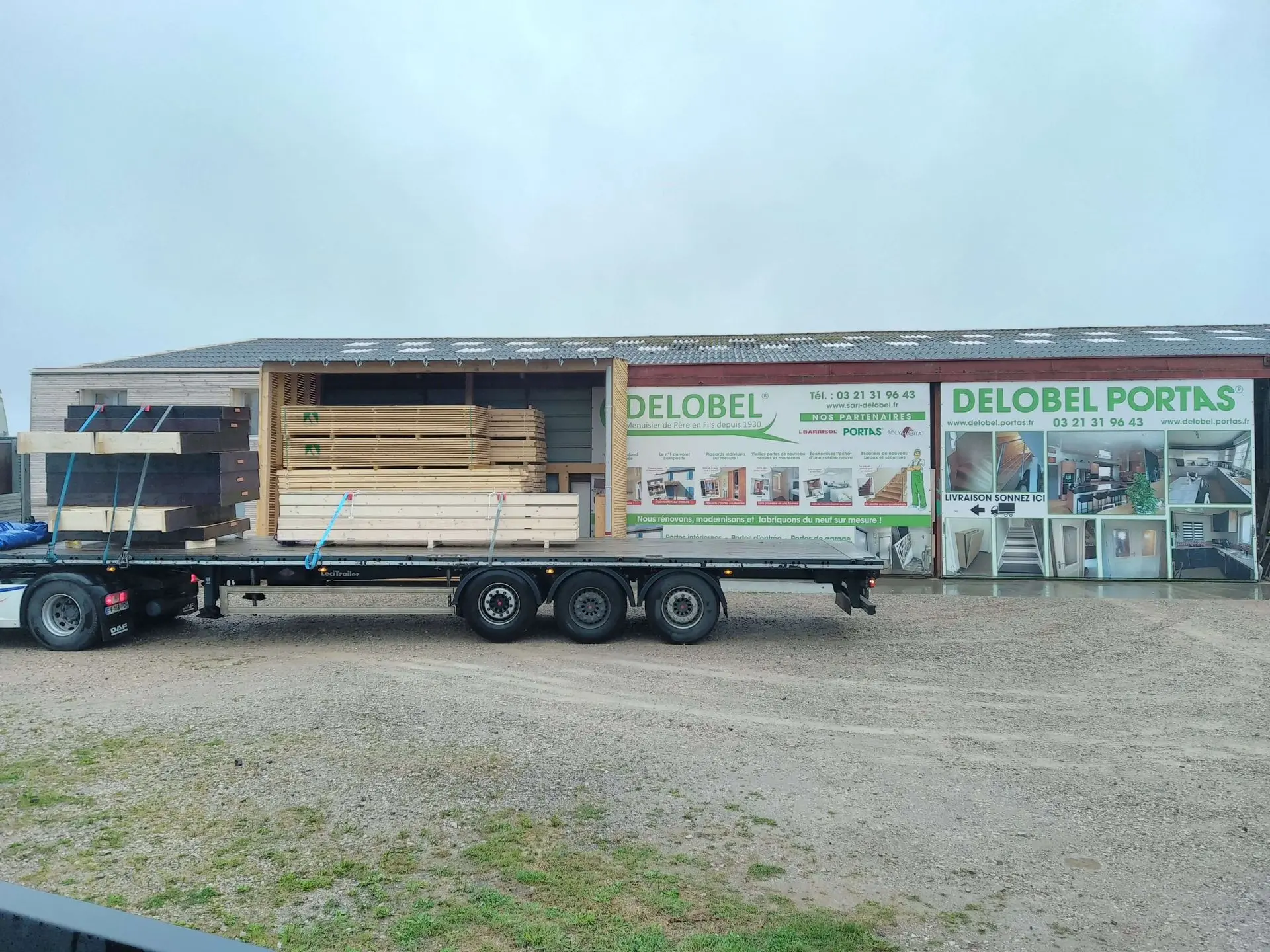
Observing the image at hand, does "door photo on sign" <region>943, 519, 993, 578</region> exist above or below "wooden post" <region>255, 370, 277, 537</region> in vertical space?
below

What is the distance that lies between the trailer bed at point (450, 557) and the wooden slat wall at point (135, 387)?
31.9 ft

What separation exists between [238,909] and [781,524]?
1412 centimetres

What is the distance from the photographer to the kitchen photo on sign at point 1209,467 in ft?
55.7

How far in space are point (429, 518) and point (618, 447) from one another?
5.71 m

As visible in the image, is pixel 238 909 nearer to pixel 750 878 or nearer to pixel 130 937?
pixel 750 878

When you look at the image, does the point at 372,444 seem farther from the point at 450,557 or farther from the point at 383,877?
the point at 383,877

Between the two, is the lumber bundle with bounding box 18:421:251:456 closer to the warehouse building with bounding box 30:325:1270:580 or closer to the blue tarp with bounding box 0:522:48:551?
the blue tarp with bounding box 0:522:48:551

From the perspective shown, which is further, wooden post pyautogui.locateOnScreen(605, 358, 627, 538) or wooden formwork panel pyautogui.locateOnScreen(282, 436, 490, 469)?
wooden post pyautogui.locateOnScreen(605, 358, 627, 538)

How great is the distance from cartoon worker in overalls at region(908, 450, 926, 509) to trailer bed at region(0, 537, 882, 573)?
596cm

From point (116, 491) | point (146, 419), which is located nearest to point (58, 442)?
point (116, 491)

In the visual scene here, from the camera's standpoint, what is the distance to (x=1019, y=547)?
56.9 feet

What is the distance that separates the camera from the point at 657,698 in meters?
8.87

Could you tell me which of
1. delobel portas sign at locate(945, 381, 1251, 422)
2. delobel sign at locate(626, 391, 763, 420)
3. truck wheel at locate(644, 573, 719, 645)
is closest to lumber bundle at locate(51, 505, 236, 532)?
truck wheel at locate(644, 573, 719, 645)

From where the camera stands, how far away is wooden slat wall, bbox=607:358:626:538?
54.4 feet
